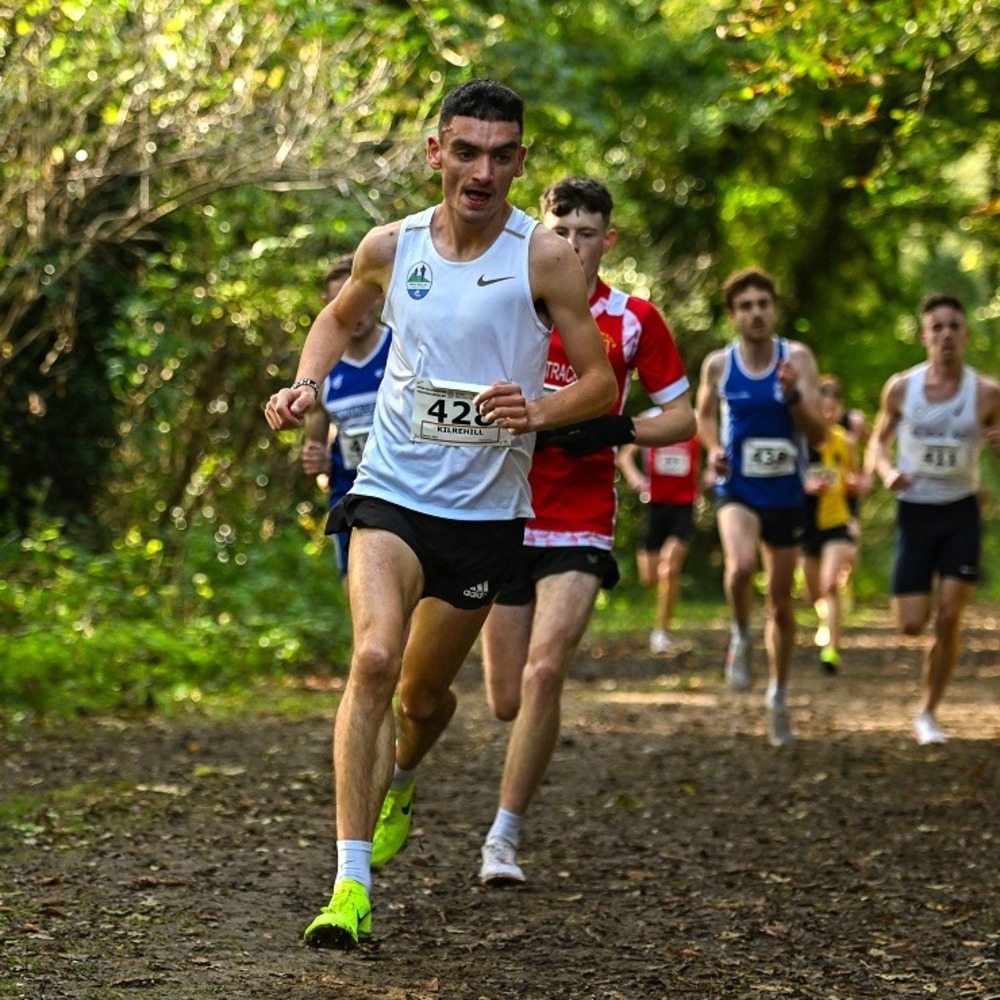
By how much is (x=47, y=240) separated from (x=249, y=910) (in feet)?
26.0

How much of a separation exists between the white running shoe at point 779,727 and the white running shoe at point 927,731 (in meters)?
0.70

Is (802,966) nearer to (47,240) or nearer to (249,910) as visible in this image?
(249,910)

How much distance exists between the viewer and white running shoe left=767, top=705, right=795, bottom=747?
10.2 m

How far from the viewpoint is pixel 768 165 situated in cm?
2609

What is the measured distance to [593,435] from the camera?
6.50m

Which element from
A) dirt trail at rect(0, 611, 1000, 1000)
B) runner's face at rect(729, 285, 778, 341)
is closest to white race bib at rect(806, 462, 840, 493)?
dirt trail at rect(0, 611, 1000, 1000)

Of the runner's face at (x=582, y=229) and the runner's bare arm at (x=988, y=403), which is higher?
the runner's face at (x=582, y=229)

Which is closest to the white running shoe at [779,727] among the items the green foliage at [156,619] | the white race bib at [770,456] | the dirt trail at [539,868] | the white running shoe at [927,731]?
the dirt trail at [539,868]

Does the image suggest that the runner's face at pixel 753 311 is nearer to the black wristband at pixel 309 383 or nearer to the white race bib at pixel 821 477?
the white race bib at pixel 821 477

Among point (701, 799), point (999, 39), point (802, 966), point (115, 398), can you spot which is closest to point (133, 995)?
point (802, 966)

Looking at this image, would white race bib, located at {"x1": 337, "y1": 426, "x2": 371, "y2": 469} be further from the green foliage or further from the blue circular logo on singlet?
the blue circular logo on singlet

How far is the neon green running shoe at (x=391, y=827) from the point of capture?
623cm

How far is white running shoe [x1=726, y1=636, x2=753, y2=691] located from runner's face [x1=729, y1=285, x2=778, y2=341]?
304 cm

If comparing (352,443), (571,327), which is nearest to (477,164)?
(571,327)
